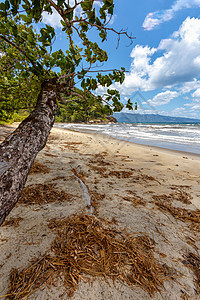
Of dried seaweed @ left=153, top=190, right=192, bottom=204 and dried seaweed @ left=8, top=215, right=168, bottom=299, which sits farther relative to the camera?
dried seaweed @ left=153, top=190, right=192, bottom=204

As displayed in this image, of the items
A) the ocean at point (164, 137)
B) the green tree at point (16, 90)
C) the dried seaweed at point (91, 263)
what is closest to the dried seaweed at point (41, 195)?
the dried seaweed at point (91, 263)

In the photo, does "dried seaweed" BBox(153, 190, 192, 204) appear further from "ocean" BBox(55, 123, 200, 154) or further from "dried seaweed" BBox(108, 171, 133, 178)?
"ocean" BBox(55, 123, 200, 154)

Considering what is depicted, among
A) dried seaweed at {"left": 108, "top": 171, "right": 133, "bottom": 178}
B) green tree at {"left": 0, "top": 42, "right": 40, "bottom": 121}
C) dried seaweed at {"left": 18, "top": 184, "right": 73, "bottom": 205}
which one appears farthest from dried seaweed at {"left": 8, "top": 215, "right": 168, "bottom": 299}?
green tree at {"left": 0, "top": 42, "right": 40, "bottom": 121}

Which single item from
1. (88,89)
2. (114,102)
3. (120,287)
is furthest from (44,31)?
(120,287)

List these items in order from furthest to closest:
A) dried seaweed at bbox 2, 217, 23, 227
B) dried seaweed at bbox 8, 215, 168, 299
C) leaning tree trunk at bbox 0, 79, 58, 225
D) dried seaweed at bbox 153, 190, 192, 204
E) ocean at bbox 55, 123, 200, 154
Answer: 1. ocean at bbox 55, 123, 200, 154
2. dried seaweed at bbox 153, 190, 192, 204
3. dried seaweed at bbox 2, 217, 23, 227
4. leaning tree trunk at bbox 0, 79, 58, 225
5. dried seaweed at bbox 8, 215, 168, 299

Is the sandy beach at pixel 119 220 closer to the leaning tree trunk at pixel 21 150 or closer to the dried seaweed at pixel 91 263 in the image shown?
the dried seaweed at pixel 91 263

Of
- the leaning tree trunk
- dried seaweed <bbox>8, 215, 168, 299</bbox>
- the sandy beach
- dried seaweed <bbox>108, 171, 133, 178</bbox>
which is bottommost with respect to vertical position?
dried seaweed <bbox>108, 171, 133, 178</bbox>

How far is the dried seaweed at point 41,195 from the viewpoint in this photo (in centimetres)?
208

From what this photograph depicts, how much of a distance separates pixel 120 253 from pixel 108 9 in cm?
255

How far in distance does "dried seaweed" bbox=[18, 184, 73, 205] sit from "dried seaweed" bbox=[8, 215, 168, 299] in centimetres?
77

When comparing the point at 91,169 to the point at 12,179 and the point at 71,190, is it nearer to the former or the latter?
the point at 71,190

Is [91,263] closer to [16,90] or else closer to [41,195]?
[41,195]

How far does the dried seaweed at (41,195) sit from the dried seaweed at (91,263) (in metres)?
0.77

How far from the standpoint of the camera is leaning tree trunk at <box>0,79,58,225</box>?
112 cm
